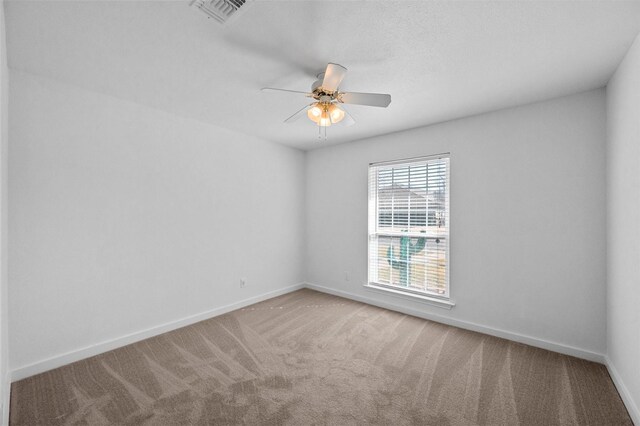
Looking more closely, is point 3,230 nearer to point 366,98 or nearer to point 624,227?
point 366,98

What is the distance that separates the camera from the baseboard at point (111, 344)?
227cm

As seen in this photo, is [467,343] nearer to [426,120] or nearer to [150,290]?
[426,120]

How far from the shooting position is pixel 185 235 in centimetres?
331

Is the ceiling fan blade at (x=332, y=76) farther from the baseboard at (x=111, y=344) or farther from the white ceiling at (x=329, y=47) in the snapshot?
the baseboard at (x=111, y=344)

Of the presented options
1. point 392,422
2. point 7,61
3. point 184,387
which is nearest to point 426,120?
point 392,422

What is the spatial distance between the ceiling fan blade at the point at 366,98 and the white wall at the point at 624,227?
159 centimetres

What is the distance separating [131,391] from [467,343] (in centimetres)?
305

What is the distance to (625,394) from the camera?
196cm

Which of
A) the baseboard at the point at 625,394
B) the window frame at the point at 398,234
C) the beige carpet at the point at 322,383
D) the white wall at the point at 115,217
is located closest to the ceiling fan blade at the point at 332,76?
the window frame at the point at 398,234

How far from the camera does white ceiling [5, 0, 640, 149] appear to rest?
159cm

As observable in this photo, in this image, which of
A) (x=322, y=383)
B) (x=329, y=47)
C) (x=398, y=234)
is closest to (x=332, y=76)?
(x=329, y=47)

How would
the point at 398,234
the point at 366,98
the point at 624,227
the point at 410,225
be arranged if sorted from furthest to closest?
the point at 398,234
the point at 410,225
the point at 366,98
the point at 624,227

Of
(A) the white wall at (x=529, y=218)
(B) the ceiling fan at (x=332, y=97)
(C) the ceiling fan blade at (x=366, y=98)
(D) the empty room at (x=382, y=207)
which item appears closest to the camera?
(D) the empty room at (x=382, y=207)

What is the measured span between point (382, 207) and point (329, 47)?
2546 mm
